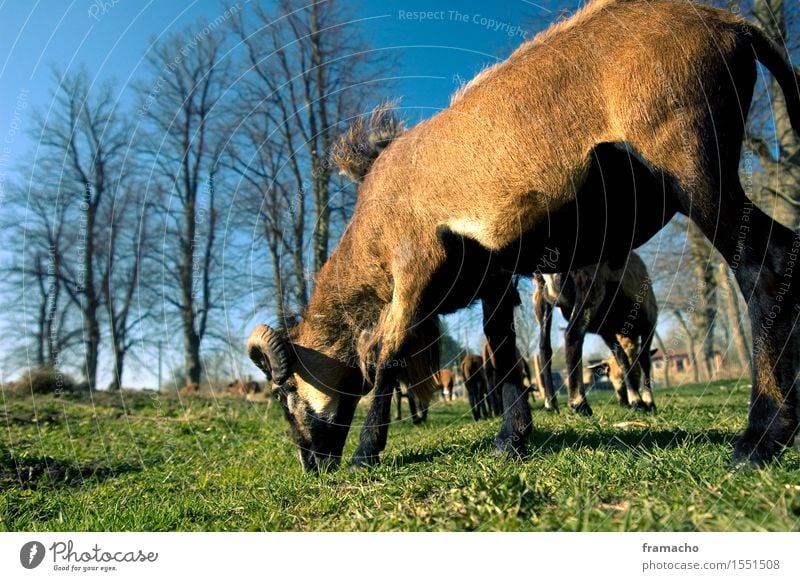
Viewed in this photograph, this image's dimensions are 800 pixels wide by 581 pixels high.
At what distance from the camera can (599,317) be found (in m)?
9.85

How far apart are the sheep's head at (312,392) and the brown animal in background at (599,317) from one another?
385 cm

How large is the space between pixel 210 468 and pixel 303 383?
1640mm

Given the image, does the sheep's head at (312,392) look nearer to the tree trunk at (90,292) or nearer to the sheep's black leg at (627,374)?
the tree trunk at (90,292)

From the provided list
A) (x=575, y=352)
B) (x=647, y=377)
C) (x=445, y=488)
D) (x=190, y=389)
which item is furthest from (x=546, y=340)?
(x=190, y=389)

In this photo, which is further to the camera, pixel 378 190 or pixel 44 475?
pixel 44 475

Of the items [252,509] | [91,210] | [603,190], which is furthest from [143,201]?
[603,190]

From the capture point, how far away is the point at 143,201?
6484 millimetres

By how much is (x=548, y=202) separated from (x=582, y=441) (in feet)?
7.35

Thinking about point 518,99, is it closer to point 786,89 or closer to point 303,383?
point 786,89

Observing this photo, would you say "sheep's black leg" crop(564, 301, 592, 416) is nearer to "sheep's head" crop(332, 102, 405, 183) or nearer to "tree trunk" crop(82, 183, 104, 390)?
"sheep's head" crop(332, 102, 405, 183)

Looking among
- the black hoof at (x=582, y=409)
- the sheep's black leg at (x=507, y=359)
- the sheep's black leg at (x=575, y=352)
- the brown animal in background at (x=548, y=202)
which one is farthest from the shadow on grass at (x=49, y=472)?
the sheep's black leg at (x=575, y=352)

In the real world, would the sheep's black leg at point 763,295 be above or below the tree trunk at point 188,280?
below

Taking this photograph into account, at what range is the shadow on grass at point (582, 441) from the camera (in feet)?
15.6

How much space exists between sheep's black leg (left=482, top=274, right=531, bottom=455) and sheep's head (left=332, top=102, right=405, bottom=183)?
1.78 meters
